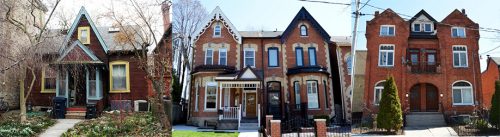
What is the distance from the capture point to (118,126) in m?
9.95

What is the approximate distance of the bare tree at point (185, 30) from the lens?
4.55 meters

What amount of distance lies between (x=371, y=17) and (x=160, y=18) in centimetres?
375

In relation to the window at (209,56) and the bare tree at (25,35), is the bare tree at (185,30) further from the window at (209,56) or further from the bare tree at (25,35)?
the bare tree at (25,35)

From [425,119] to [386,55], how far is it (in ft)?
2.78

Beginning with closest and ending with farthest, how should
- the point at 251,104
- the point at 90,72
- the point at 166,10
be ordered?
the point at 251,104
the point at 166,10
the point at 90,72

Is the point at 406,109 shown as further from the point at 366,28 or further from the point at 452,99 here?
the point at 366,28

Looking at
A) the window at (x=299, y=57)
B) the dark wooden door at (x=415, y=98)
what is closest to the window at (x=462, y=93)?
the dark wooden door at (x=415, y=98)

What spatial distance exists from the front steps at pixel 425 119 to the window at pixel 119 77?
7.27 meters

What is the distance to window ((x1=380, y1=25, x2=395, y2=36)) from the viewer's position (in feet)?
15.0

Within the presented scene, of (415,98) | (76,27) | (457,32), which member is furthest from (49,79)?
(457,32)

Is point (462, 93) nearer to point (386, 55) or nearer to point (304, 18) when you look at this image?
point (386, 55)

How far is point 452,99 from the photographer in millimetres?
4672

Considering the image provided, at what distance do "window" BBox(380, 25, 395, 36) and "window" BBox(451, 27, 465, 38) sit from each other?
65 cm

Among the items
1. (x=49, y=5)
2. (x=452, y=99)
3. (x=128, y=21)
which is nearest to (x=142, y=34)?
(x=128, y=21)
